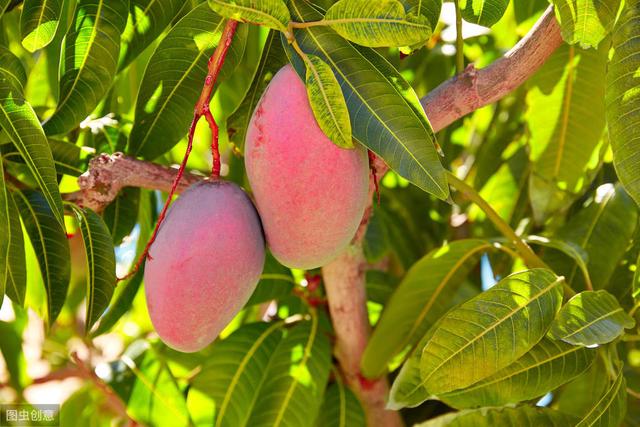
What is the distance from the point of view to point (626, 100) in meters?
0.81

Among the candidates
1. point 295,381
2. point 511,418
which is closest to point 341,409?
point 295,381

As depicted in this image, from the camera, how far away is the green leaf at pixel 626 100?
2.62 ft

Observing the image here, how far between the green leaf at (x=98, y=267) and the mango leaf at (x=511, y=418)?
1.45ft

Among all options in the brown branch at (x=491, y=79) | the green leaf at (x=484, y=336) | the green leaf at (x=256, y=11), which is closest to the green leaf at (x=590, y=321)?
the green leaf at (x=484, y=336)

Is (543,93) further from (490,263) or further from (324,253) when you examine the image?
(324,253)

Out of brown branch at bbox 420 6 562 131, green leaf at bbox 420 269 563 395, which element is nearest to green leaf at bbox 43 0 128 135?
brown branch at bbox 420 6 562 131

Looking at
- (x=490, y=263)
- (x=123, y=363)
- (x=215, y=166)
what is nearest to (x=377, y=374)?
(x=490, y=263)

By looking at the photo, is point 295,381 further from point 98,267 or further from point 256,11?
point 256,11

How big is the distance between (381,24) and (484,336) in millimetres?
356

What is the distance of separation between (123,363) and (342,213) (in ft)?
2.18

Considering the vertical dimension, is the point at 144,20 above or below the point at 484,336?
above

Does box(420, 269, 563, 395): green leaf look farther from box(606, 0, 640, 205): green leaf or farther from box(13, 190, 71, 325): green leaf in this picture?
box(13, 190, 71, 325): green leaf

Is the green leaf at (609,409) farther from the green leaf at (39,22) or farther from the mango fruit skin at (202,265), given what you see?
the green leaf at (39,22)

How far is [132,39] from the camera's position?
3.44 ft
